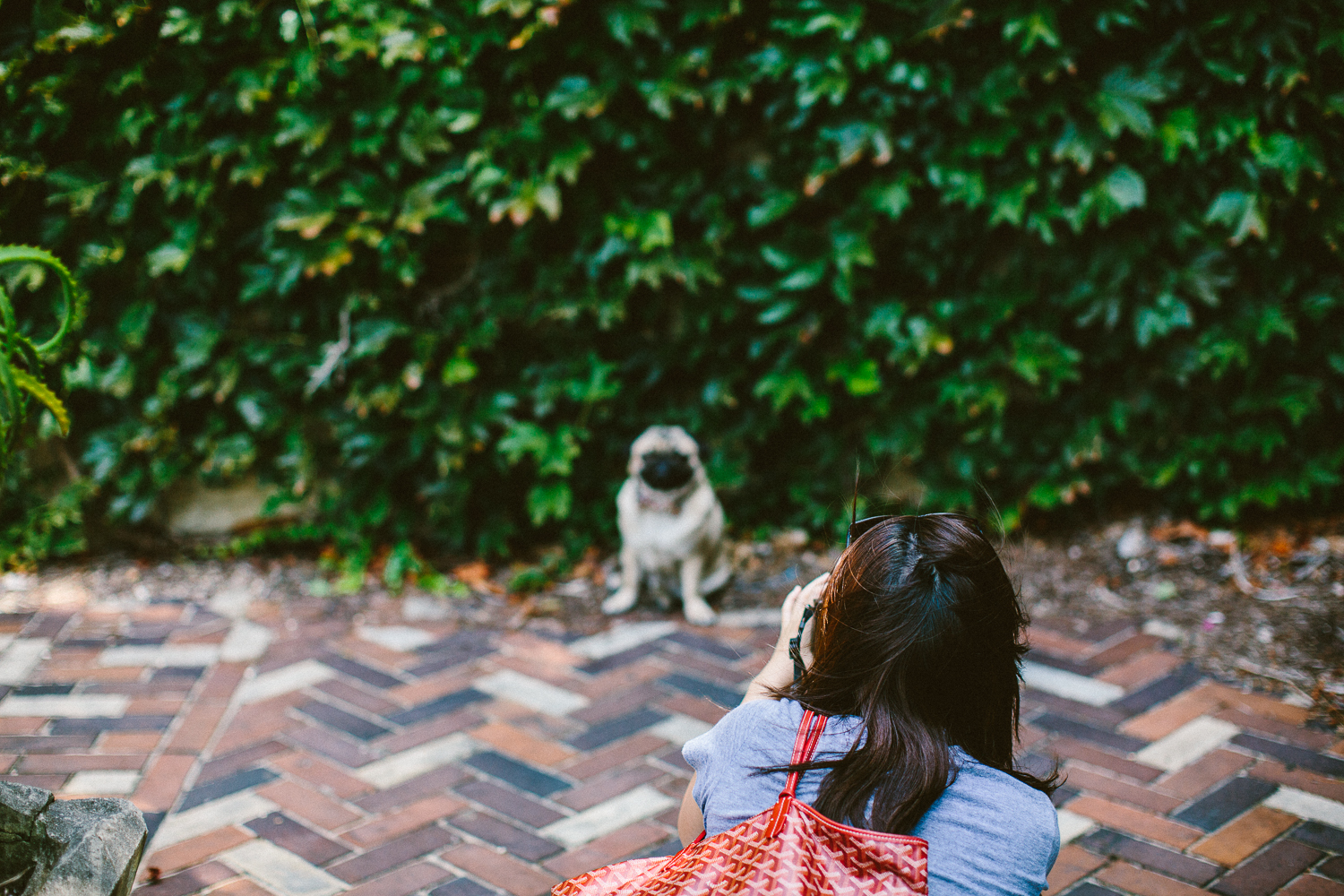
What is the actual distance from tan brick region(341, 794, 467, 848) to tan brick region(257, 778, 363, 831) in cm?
6

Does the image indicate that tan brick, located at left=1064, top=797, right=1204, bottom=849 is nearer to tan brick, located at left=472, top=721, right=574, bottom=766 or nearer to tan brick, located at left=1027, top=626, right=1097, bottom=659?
tan brick, located at left=1027, top=626, right=1097, bottom=659

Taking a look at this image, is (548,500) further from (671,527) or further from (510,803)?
(510,803)

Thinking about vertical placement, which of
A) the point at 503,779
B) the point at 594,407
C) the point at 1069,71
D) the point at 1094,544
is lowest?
the point at 503,779

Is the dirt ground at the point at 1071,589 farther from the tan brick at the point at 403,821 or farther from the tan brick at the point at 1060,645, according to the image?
the tan brick at the point at 403,821

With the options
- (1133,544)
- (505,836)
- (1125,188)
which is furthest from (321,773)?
(1125,188)

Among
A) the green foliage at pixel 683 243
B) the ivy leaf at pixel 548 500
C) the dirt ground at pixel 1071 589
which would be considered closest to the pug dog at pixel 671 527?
the dirt ground at pixel 1071 589

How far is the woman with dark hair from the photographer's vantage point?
128 centimetres

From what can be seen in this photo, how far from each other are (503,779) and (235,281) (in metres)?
2.59

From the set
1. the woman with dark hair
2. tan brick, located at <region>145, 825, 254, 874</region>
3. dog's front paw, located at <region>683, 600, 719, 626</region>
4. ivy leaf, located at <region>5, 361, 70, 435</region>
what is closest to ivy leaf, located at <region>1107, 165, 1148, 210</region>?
dog's front paw, located at <region>683, 600, 719, 626</region>

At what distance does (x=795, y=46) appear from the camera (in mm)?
3531

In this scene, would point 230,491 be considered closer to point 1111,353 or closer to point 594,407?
point 594,407

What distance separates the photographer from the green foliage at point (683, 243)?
3455 millimetres

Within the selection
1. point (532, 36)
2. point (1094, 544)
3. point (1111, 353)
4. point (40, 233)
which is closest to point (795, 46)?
point (532, 36)

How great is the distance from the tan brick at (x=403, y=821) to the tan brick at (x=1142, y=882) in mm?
1601
